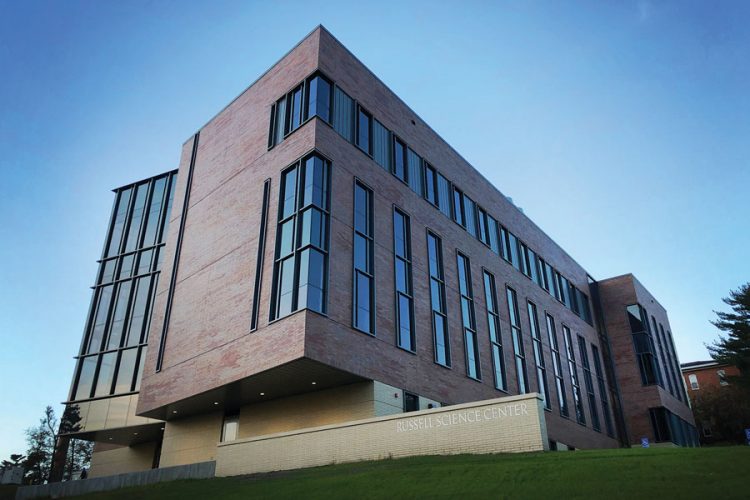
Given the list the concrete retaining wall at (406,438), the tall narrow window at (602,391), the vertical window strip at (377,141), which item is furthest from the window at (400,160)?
the tall narrow window at (602,391)

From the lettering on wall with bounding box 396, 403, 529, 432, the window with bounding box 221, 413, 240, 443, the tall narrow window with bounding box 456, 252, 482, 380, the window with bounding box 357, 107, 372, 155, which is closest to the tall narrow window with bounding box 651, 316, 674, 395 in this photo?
the tall narrow window with bounding box 456, 252, 482, 380

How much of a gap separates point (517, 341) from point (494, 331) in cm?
313

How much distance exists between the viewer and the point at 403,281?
95.5 ft

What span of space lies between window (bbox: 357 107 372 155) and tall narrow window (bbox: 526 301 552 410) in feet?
59.2

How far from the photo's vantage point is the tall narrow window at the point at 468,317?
105 feet

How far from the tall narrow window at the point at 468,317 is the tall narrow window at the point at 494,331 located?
190cm

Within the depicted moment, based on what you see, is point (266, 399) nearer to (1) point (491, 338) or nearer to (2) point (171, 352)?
(2) point (171, 352)

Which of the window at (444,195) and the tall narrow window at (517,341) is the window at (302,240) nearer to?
the window at (444,195)

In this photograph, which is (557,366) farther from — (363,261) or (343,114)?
(343,114)

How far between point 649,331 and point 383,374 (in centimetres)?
3696

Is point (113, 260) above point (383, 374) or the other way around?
above

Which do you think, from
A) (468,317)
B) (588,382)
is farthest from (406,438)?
(588,382)

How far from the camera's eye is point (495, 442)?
17906 mm

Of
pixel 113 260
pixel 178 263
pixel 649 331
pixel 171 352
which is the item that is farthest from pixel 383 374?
pixel 649 331
